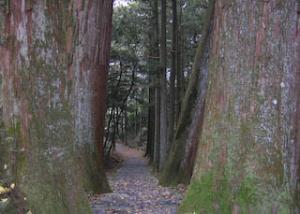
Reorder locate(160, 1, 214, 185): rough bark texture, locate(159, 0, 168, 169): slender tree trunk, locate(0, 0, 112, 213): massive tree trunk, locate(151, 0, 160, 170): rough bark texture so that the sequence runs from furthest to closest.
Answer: locate(151, 0, 160, 170): rough bark texture, locate(159, 0, 168, 169): slender tree trunk, locate(160, 1, 214, 185): rough bark texture, locate(0, 0, 112, 213): massive tree trunk

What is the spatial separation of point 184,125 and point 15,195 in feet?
21.5

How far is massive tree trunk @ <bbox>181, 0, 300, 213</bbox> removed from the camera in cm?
469

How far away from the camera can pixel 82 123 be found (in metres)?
9.11

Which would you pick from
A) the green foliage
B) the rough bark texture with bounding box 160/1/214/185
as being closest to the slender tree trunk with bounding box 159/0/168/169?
the rough bark texture with bounding box 160/1/214/185

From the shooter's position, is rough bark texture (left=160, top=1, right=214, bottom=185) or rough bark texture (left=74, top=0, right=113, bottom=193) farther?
rough bark texture (left=160, top=1, right=214, bottom=185)

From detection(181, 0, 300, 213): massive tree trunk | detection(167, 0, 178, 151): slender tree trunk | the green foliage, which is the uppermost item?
detection(167, 0, 178, 151): slender tree trunk

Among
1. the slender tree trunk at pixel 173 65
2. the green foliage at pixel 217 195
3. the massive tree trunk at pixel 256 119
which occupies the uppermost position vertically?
the slender tree trunk at pixel 173 65

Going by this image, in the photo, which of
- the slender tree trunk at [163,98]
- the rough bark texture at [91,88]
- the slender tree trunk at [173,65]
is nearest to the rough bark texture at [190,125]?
the rough bark texture at [91,88]

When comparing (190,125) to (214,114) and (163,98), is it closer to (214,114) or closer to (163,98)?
(214,114)

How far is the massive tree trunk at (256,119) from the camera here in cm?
469

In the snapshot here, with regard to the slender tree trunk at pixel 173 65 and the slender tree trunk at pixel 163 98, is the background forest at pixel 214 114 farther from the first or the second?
the slender tree trunk at pixel 173 65

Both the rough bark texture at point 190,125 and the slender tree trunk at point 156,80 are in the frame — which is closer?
the rough bark texture at point 190,125

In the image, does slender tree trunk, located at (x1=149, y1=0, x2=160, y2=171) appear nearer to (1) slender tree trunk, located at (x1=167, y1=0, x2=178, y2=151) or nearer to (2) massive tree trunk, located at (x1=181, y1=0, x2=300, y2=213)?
(1) slender tree trunk, located at (x1=167, y1=0, x2=178, y2=151)

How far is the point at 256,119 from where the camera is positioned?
475 cm
